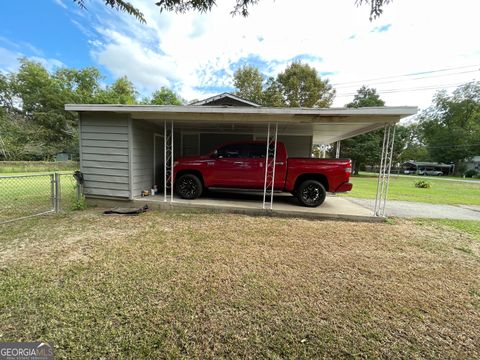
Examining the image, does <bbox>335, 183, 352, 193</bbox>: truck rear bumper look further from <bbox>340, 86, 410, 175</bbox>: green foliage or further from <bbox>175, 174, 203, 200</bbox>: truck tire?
<bbox>340, 86, 410, 175</bbox>: green foliage

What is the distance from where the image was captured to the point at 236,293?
239cm

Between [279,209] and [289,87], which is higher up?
[289,87]

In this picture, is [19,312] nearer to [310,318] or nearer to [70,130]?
[310,318]

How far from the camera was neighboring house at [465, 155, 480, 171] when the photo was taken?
4097 cm

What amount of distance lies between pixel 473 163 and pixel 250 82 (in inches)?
1845

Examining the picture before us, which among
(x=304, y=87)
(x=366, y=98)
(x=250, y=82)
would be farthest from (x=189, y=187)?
(x=366, y=98)

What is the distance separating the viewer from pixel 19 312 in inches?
79.0

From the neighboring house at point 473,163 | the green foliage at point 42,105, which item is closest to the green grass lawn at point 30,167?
the green foliage at point 42,105

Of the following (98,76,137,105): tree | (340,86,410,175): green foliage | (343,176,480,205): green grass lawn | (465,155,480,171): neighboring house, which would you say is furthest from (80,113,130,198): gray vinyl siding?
(465,155,480,171): neighboring house

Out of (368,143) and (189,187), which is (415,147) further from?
(189,187)

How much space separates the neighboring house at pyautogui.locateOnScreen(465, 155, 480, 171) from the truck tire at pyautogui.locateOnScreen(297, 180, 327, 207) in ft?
174

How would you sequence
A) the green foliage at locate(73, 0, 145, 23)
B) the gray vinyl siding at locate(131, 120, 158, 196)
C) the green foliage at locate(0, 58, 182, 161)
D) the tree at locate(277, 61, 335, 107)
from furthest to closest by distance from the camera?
the green foliage at locate(0, 58, 182, 161), the tree at locate(277, 61, 335, 107), the gray vinyl siding at locate(131, 120, 158, 196), the green foliage at locate(73, 0, 145, 23)

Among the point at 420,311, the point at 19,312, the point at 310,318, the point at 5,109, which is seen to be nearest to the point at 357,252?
the point at 420,311

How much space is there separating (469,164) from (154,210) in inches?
2295
